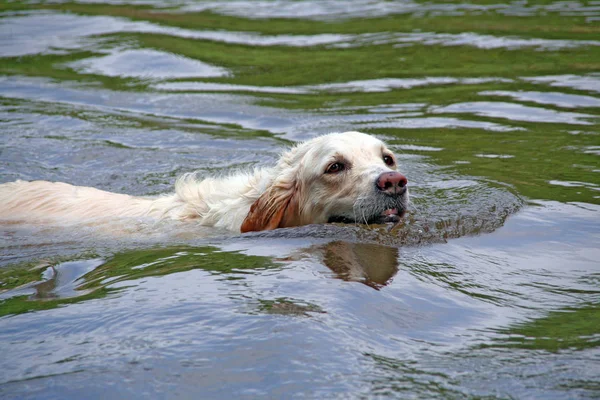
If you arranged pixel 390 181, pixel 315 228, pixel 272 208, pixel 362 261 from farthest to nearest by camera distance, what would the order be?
1. pixel 272 208
2. pixel 315 228
3. pixel 390 181
4. pixel 362 261

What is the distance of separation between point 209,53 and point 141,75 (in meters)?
1.59

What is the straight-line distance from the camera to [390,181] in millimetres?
6324

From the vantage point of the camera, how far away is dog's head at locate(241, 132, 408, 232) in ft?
21.3

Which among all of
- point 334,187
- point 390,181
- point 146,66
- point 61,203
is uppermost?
point 146,66

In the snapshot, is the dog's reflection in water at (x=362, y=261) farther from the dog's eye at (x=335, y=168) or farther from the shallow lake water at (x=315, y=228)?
the dog's eye at (x=335, y=168)

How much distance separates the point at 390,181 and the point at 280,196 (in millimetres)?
1104

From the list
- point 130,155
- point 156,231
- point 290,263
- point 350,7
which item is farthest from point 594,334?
point 350,7

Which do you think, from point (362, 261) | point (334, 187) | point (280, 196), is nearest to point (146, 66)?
point (280, 196)

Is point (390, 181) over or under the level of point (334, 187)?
over

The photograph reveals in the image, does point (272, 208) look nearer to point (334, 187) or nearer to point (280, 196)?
point (280, 196)

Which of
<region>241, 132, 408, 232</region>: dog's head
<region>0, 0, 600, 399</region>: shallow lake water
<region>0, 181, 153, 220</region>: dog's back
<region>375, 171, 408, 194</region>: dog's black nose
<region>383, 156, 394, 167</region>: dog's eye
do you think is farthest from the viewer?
<region>0, 181, 153, 220</region>: dog's back

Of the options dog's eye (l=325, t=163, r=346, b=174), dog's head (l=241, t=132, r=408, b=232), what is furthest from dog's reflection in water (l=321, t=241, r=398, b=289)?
dog's eye (l=325, t=163, r=346, b=174)

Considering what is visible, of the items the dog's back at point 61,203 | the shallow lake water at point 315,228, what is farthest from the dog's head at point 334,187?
the dog's back at point 61,203

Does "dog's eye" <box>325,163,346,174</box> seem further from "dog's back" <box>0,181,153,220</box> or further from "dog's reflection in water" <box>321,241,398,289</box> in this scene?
"dog's back" <box>0,181,153,220</box>
